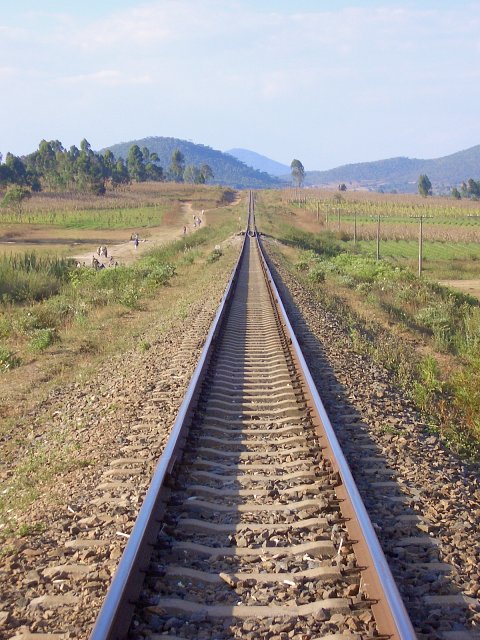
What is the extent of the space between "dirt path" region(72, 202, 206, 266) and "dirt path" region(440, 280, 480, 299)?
17376mm

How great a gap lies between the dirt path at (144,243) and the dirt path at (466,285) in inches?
684

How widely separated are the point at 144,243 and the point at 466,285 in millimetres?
26203

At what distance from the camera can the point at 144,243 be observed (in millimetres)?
57375

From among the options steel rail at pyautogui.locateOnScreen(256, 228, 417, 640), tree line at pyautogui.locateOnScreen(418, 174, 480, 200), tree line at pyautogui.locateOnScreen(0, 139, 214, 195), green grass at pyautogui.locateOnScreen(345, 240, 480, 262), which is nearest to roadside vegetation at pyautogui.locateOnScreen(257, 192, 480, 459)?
steel rail at pyautogui.locateOnScreen(256, 228, 417, 640)

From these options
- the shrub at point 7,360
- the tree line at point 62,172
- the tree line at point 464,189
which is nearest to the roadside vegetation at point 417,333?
the shrub at point 7,360

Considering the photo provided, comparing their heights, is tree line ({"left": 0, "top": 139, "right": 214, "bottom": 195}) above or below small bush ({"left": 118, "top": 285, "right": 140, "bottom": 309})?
above

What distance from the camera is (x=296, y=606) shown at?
3.88m

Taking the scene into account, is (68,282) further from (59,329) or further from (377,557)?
(377,557)

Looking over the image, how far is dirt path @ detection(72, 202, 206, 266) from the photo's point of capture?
4514 centimetres

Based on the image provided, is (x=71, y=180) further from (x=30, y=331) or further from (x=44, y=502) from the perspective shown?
(x=44, y=502)

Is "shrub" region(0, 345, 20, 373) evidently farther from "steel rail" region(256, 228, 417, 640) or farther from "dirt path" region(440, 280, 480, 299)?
"dirt path" region(440, 280, 480, 299)

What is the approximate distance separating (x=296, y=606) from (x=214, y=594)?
463mm

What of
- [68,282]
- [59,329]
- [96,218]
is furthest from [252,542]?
[96,218]

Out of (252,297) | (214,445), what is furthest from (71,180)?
(214,445)
